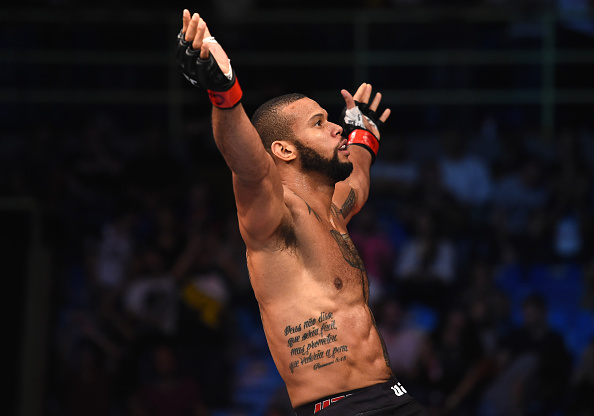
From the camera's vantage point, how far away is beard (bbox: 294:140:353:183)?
10.8 ft

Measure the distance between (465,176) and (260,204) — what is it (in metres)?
4.88

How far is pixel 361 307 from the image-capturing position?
3.20 meters

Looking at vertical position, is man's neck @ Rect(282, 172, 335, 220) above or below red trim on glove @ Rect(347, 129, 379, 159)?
below

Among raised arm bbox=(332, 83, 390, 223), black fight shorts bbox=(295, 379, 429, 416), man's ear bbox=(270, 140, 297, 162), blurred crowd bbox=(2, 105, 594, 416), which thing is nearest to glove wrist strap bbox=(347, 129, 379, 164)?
raised arm bbox=(332, 83, 390, 223)

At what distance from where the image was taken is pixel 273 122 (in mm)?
3314

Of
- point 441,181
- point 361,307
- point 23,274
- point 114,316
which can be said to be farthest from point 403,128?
point 361,307

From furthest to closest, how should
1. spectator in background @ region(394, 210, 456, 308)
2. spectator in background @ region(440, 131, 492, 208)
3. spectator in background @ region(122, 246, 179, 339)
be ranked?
spectator in background @ region(440, 131, 492, 208)
spectator in background @ region(394, 210, 456, 308)
spectator in background @ region(122, 246, 179, 339)

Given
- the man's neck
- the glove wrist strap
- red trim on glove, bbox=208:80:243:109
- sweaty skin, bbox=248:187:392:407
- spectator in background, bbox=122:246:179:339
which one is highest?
red trim on glove, bbox=208:80:243:109

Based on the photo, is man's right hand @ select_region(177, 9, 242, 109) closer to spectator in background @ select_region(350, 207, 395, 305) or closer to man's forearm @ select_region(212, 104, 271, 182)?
man's forearm @ select_region(212, 104, 271, 182)

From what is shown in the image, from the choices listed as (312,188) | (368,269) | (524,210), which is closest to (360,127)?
(312,188)

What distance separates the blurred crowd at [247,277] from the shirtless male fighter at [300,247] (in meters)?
3.13

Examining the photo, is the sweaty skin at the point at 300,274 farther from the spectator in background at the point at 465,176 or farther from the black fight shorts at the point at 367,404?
the spectator in background at the point at 465,176

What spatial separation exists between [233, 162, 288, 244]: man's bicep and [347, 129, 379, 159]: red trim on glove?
1237 millimetres

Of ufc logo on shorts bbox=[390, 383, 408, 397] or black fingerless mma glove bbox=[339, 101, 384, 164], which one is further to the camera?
black fingerless mma glove bbox=[339, 101, 384, 164]
